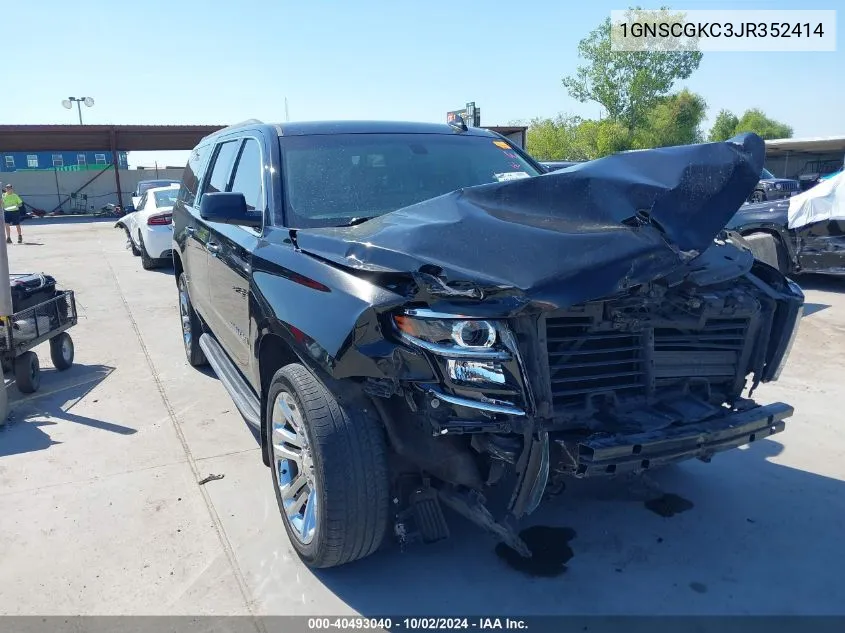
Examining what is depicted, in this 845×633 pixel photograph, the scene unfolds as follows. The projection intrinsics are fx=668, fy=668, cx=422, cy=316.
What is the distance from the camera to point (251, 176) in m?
4.02

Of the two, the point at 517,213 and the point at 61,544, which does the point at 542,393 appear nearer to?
the point at 517,213

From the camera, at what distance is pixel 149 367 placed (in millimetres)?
6281

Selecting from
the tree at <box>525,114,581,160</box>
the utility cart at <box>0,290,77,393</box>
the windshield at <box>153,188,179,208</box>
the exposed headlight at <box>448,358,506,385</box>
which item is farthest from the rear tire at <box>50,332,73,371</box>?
the tree at <box>525,114,581,160</box>

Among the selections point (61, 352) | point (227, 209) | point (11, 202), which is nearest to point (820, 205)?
point (227, 209)

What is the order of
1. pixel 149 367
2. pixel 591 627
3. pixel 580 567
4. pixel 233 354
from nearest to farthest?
pixel 591 627
pixel 580 567
pixel 233 354
pixel 149 367

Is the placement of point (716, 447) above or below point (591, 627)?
above

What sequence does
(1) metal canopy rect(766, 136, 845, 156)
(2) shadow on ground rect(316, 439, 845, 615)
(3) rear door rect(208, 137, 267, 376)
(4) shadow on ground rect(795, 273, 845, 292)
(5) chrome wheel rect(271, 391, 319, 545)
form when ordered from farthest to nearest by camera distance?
(1) metal canopy rect(766, 136, 845, 156) → (4) shadow on ground rect(795, 273, 845, 292) → (3) rear door rect(208, 137, 267, 376) → (5) chrome wheel rect(271, 391, 319, 545) → (2) shadow on ground rect(316, 439, 845, 615)

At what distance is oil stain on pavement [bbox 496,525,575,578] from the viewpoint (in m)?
3.04

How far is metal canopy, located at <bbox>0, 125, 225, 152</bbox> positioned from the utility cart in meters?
29.7

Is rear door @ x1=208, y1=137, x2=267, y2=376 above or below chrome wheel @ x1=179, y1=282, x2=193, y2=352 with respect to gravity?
above

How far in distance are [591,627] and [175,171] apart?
42.9 m

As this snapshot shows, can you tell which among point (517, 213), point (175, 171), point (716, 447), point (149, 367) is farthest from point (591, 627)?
point (175, 171)

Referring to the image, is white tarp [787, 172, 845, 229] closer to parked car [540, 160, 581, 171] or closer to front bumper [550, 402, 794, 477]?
parked car [540, 160, 581, 171]

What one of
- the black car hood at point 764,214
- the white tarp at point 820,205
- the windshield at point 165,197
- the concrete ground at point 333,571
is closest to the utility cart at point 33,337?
the concrete ground at point 333,571
